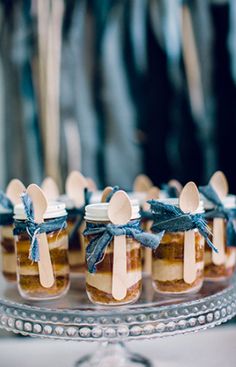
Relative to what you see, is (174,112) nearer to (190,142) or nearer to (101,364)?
(190,142)

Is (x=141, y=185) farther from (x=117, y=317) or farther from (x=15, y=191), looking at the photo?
(x=117, y=317)

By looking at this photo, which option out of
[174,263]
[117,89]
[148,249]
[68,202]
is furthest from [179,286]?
[117,89]

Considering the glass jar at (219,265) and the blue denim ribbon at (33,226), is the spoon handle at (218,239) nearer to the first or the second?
the glass jar at (219,265)

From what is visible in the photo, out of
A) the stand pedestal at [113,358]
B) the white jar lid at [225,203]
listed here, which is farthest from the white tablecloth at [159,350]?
the white jar lid at [225,203]

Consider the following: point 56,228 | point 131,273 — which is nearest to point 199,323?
point 131,273

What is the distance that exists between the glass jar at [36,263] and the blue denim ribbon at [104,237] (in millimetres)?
51

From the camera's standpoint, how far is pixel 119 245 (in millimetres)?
588

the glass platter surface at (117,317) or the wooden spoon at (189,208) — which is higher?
the wooden spoon at (189,208)

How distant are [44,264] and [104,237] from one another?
94 mm

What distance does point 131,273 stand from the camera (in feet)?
1.97

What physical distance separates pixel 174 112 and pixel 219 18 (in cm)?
20

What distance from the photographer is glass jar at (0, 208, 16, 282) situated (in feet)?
2.39

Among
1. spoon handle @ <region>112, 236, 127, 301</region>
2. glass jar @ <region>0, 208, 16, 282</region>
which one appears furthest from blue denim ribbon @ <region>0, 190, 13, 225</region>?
spoon handle @ <region>112, 236, 127, 301</region>

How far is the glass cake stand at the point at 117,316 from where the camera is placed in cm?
55
